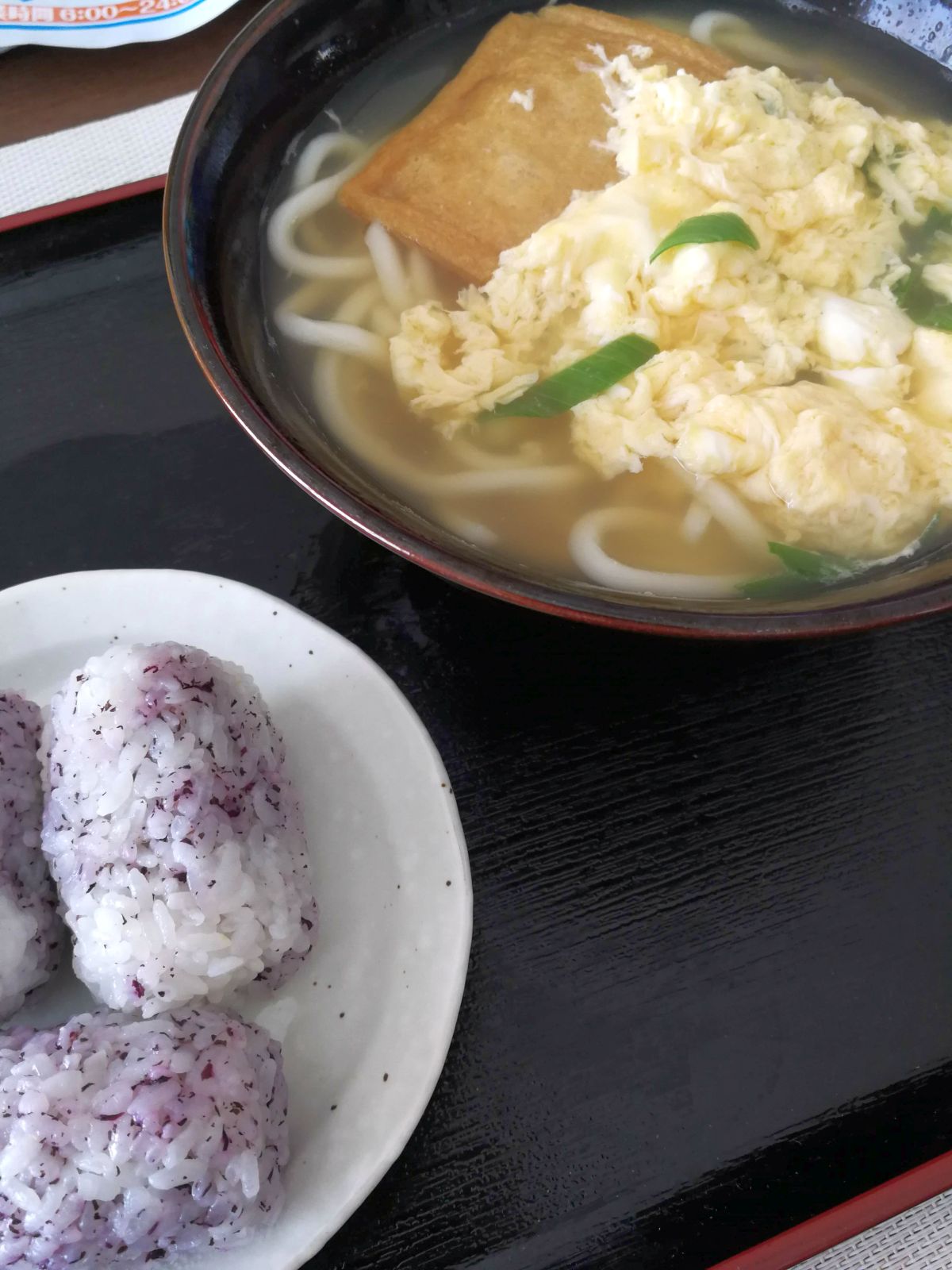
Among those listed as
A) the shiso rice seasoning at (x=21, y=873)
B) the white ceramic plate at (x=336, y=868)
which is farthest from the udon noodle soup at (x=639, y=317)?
the shiso rice seasoning at (x=21, y=873)

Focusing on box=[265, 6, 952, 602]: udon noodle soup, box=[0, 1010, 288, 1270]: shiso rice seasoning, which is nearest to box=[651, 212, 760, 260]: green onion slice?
box=[265, 6, 952, 602]: udon noodle soup

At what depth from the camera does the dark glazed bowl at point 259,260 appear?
4.18 feet

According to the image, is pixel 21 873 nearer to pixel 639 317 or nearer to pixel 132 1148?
pixel 132 1148

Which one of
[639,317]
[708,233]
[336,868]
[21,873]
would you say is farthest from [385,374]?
[21,873]

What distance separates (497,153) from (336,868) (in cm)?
147

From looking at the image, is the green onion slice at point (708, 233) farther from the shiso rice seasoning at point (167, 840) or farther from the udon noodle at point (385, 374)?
the shiso rice seasoning at point (167, 840)

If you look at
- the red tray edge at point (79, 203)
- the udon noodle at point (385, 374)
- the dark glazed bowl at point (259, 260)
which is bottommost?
the red tray edge at point (79, 203)

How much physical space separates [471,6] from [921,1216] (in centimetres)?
256

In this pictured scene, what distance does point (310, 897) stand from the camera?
1.39 metres

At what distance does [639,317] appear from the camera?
181 cm

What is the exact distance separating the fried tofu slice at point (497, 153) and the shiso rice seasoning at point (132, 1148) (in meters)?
1.49

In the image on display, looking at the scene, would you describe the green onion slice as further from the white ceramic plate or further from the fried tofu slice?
the white ceramic plate

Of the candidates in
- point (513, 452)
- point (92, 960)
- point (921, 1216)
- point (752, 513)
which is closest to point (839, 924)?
point (921, 1216)

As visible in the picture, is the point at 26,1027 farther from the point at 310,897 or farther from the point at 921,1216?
the point at 921,1216
